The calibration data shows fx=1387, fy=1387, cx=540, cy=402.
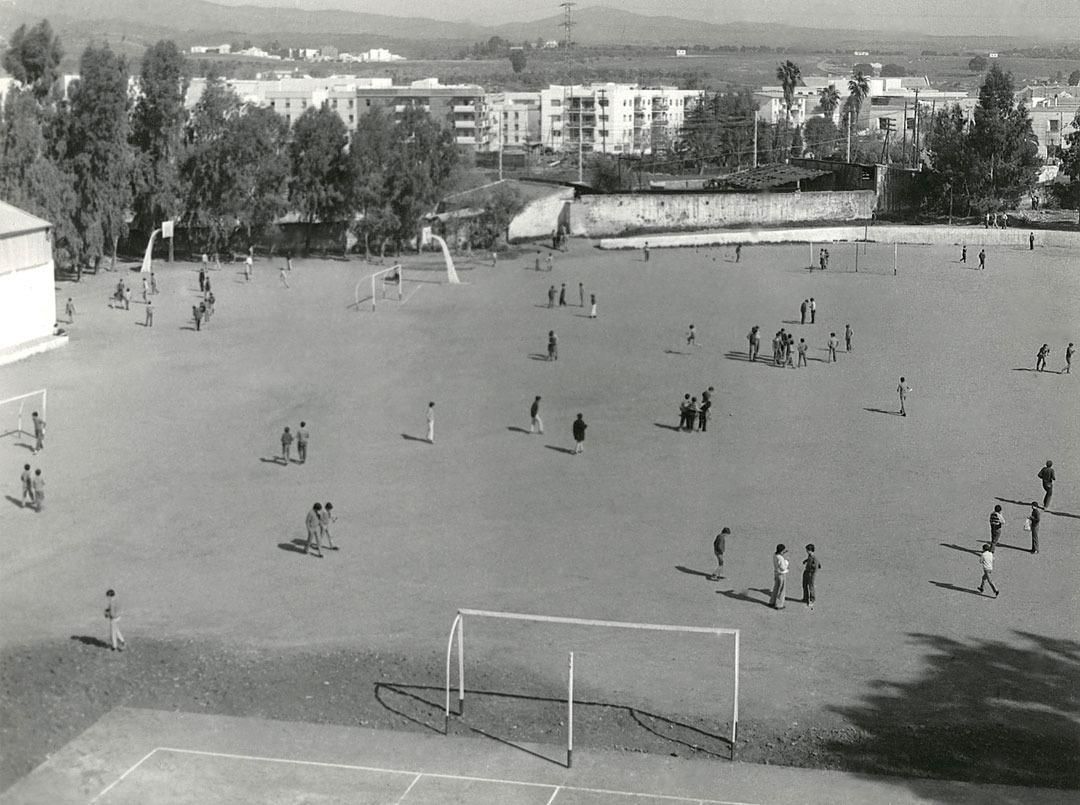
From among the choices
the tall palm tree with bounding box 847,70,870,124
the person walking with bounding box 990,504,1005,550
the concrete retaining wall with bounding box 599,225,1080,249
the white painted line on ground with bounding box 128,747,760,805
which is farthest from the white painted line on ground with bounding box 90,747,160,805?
the tall palm tree with bounding box 847,70,870,124

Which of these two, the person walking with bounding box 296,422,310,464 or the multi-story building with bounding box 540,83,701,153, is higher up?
the multi-story building with bounding box 540,83,701,153

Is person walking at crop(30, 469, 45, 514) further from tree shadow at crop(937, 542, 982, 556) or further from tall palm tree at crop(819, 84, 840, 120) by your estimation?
tall palm tree at crop(819, 84, 840, 120)

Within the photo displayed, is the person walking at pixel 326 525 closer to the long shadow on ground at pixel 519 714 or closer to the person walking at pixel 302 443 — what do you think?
the person walking at pixel 302 443

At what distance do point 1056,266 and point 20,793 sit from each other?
43.9 m

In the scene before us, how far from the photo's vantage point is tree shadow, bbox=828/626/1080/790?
582 inches

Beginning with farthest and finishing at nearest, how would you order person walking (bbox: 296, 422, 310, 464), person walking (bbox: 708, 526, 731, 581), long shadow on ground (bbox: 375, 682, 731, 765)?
person walking (bbox: 296, 422, 310, 464) → person walking (bbox: 708, 526, 731, 581) → long shadow on ground (bbox: 375, 682, 731, 765)

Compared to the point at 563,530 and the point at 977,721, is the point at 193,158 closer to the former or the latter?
the point at 563,530

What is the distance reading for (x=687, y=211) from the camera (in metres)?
62.7

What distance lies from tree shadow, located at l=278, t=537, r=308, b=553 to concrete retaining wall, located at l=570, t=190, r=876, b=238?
40830mm

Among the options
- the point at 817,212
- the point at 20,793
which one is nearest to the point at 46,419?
the point at 20,793

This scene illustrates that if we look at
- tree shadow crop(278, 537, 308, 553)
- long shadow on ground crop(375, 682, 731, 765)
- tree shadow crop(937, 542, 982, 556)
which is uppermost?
tree shadow crop(937, 542, 982, 556)

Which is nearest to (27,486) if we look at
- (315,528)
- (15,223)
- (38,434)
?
(38,434)

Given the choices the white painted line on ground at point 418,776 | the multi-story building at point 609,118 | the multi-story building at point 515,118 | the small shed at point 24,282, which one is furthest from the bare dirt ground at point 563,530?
the multi-story building at point 515,118

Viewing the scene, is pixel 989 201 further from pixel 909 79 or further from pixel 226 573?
pixel 909 79
